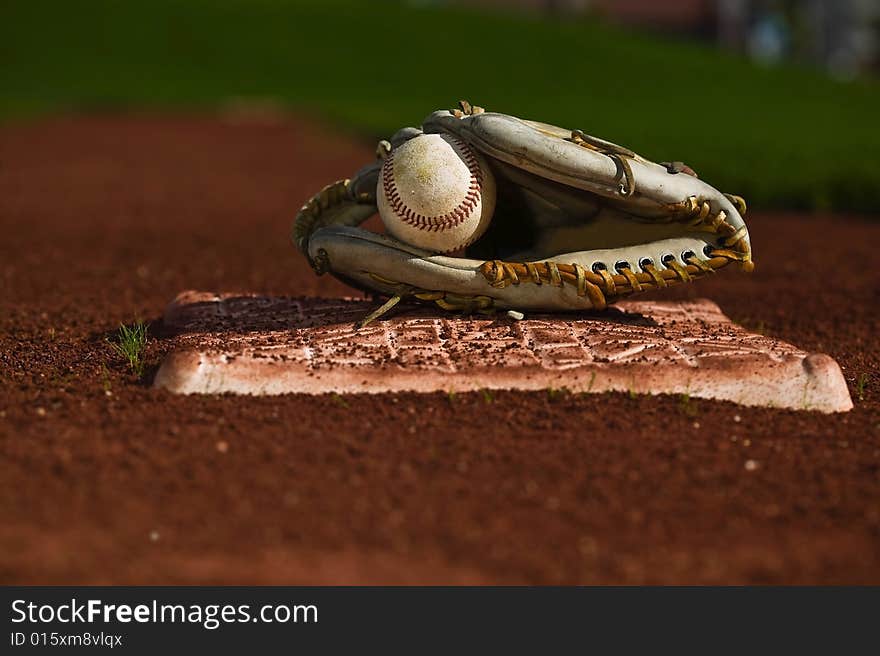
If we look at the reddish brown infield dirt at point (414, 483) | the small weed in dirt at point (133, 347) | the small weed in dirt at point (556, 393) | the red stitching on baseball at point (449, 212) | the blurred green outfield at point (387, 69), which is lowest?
the reddish brown infield dirt at point (414, 483)

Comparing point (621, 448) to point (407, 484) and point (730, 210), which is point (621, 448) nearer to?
point (407, 484)

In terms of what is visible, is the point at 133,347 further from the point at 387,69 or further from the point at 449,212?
the point at 387,69

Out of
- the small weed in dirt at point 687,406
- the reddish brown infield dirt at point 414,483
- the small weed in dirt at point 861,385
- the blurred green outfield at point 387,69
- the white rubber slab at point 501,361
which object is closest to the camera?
the reddish brown infield dirt at point 414,483

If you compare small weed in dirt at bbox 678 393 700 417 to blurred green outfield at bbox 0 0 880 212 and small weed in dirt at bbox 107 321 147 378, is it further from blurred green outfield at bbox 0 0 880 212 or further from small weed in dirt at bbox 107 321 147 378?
blurred green outfield at bbox 0 0 880 212

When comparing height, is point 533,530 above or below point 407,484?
below

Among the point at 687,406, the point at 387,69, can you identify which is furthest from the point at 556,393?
the point at 387,69

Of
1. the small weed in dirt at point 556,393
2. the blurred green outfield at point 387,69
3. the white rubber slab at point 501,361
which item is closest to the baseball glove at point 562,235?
the white rubber slab at point 501,361

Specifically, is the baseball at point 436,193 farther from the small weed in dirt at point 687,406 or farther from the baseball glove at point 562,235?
the small weed in dirt at point 687,406

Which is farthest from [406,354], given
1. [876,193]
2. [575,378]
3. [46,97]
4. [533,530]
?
[46,97]
